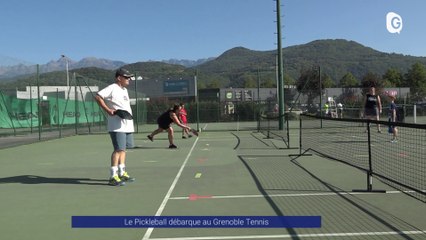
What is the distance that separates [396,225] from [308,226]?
994mm

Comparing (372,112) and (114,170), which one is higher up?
(372,112)

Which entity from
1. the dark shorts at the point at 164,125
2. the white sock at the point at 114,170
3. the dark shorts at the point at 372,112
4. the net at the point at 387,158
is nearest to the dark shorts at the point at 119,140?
the white sock at the point at 114,170

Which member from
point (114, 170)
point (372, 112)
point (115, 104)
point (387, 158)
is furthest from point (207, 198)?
point (372, 112)

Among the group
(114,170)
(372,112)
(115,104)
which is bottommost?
(114,170)

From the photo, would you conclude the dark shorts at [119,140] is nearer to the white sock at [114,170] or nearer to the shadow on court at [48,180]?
the white sock at [114,170]

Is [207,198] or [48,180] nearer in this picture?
[207,198]

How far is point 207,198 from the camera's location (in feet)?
23.6

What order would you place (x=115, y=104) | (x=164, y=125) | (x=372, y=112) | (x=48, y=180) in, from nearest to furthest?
(x=115, y=104)
(x=48, y=180)
(x=164, y=125)
(x=372, y=112)

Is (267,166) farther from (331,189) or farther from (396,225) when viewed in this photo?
(396,225)
